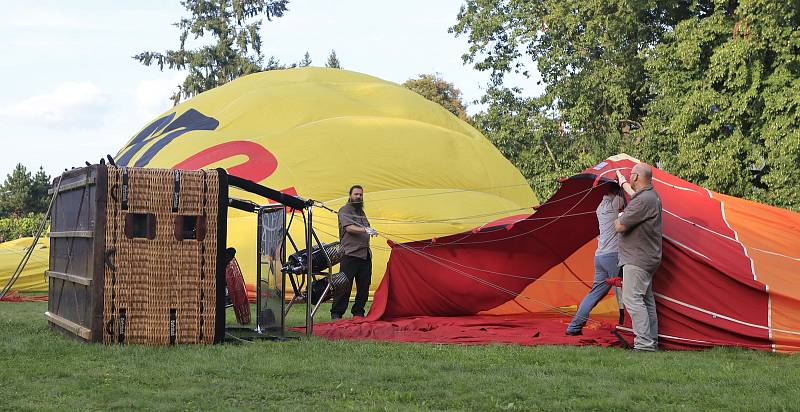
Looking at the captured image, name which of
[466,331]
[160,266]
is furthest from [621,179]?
[160,266]

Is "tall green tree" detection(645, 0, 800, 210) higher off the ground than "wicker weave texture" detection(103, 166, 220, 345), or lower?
higher

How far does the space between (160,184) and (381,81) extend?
1302 centimetres

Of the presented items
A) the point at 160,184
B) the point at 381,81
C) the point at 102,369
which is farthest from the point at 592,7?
the point at 102,369

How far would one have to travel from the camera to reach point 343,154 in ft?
50.9

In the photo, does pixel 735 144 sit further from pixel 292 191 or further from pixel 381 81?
pixel 292 191

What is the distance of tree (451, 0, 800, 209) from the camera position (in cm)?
1928

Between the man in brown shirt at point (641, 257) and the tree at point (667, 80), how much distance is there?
37.9 ft

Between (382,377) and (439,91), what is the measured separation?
4708cm

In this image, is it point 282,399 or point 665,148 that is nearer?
point 282,399

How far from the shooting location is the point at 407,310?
10.9 metres

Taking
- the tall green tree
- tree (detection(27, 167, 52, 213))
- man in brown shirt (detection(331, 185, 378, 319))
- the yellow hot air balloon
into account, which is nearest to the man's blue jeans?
man in brown shirt (detection(331, 185, 378, 319))

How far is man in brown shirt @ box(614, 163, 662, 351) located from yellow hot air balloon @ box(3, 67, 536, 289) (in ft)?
18.4

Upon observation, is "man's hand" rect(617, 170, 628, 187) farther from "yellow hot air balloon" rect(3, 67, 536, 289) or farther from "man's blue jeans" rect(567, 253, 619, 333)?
"yellow hot air balloon" rect(3, 67, 536, 289)

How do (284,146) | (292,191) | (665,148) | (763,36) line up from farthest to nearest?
(665,148)
(763,36)
(284,146)
(292,191)
